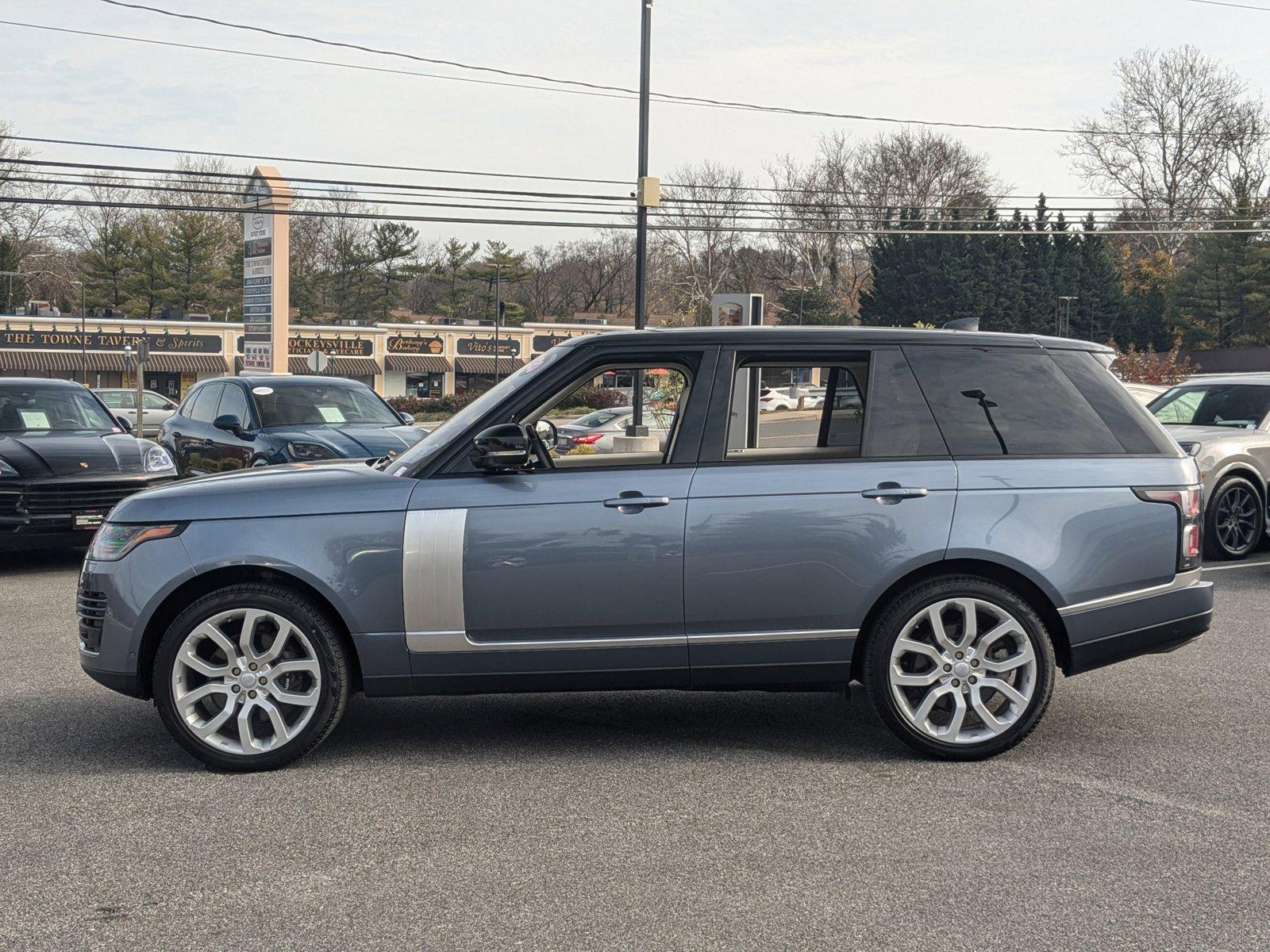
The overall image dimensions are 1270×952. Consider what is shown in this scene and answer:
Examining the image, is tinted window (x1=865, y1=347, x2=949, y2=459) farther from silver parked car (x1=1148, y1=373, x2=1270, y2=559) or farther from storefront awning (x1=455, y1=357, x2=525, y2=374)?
storefront awning (x1=455, y1=357, x2=525, y2=374)

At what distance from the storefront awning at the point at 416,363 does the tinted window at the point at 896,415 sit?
8686 cm

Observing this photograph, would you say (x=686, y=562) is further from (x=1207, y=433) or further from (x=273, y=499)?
(x=1207, y=433)

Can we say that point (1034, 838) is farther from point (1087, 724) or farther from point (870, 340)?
point (870, 340)

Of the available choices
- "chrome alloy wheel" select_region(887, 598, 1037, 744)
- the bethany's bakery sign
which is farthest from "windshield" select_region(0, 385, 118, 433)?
the bethany's bakery sign

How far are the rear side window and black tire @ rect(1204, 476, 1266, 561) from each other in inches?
269

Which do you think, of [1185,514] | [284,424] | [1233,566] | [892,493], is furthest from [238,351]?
[1185,514]

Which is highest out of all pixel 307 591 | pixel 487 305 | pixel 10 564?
pixel 487 305

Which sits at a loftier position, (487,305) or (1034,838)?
(487,305)

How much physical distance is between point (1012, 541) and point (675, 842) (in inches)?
76.7

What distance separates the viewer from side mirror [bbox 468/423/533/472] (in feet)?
16.6

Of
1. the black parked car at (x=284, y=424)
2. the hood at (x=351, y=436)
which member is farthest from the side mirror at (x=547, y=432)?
the black parked car at (x=284, y=424)

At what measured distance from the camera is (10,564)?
457 inches

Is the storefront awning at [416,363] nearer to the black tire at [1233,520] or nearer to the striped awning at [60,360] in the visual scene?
the striped awning at [60,360]

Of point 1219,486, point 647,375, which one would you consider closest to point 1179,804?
point 647,375
